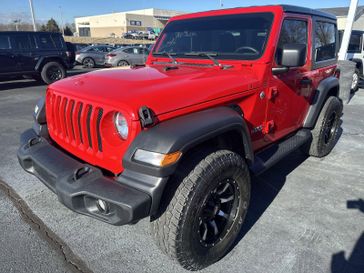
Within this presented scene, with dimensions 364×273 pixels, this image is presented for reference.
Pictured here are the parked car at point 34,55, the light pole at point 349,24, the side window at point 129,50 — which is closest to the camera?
the light pole at point 349,24

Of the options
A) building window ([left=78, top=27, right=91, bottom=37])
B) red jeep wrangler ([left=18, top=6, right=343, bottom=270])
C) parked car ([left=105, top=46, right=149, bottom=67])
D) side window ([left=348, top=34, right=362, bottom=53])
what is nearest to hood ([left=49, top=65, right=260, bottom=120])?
red jeep wrangler ([left=18, top=6, right=343, bottom=270])

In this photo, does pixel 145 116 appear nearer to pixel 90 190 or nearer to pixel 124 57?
pixel 90 190

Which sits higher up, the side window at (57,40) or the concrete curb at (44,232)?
the side window at (57,40)

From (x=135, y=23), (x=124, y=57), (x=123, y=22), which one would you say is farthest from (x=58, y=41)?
(x=135, y=23)

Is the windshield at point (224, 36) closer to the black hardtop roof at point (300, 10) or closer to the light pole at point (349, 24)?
the black hardtop roof at point (300, 10)

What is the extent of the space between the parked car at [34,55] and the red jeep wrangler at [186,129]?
30.9 feet

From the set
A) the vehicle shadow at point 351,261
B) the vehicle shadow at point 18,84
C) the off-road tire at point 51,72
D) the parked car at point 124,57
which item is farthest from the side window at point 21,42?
the vehicle shadow at point 351,261

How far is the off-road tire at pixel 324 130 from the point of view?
412 cm

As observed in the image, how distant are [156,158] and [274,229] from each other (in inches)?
62.0

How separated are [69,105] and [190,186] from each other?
118 cm

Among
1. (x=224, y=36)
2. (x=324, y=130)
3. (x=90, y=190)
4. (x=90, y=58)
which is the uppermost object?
(x=224, y=36)

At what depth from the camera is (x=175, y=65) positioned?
333cm

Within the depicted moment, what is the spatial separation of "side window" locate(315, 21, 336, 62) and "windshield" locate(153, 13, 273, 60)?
115 cm

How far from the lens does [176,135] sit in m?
1.97
